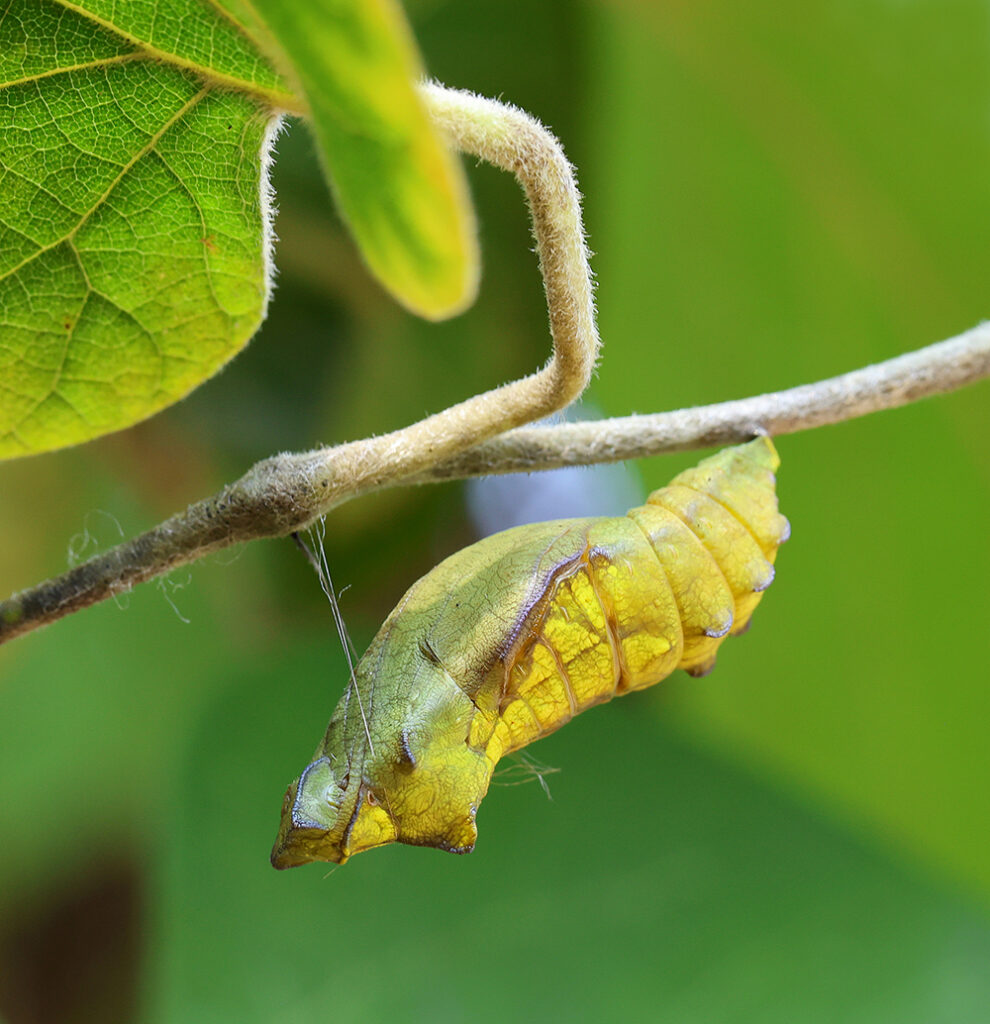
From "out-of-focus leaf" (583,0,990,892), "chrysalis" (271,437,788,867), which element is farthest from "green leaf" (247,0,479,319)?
"out-of-focus leaf" (583,0,990,892)

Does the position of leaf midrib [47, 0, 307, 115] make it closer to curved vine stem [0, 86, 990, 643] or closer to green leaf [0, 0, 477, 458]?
green leaf [0, 0, 477, 458]

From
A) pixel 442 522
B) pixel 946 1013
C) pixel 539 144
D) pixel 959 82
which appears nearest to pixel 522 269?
pixel 442 522

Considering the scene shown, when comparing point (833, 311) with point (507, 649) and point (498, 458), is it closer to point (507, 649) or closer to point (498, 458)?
point (498, 458)

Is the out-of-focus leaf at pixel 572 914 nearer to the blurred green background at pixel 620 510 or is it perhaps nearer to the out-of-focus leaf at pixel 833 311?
the blurred green background at pixel 620 510

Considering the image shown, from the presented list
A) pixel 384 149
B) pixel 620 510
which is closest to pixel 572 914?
pixel 620 510

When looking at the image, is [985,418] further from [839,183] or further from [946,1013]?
[946,1013]

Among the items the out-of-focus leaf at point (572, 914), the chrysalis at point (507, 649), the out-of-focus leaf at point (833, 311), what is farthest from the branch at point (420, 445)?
the out-of-focus leaf at point (833, 311)
